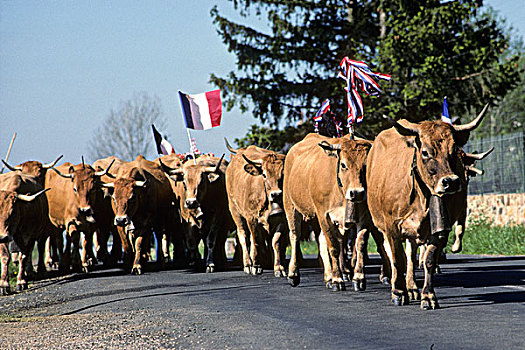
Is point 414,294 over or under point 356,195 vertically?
under

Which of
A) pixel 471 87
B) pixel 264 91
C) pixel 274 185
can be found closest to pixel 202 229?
pixel 274 185

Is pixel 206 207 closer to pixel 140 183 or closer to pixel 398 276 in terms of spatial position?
pixel 140 183

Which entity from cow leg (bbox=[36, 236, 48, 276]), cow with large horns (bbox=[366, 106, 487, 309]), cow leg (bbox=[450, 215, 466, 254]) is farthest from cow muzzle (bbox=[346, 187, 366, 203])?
cow leg (bbox=[36, 236, 48, 276])

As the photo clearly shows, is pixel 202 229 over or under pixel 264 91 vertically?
under

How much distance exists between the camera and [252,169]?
1570 cm

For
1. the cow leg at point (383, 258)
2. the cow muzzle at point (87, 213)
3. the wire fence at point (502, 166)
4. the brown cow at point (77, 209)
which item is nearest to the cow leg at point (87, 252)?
the brown cow at point (77, 209)

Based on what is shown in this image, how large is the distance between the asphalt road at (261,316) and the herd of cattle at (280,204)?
0.62 m

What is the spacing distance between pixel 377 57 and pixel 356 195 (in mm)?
15245

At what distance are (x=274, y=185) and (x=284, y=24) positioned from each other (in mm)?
13406

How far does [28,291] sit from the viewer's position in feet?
46.8

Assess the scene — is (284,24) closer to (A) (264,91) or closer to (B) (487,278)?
(A) (264,91)

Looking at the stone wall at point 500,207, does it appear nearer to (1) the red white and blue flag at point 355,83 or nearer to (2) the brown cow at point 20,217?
(1) the red white and blue flag at point 355,83

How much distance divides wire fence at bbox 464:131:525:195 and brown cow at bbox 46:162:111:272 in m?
14.7

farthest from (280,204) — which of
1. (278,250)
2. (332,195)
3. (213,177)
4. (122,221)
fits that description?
(122,221)
